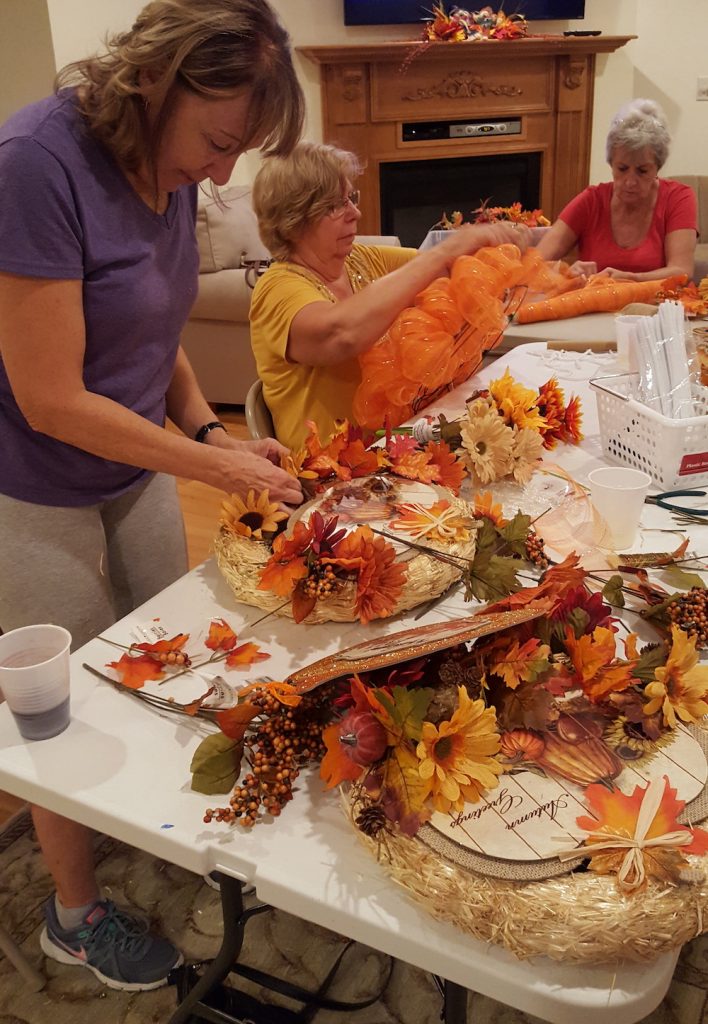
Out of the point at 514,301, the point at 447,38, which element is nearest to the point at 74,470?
the point at 514,301

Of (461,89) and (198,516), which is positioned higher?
(461,89)

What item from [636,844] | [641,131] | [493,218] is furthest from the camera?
[641,131]

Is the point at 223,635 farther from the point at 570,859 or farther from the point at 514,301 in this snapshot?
the point at 514,301

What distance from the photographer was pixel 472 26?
5453mm

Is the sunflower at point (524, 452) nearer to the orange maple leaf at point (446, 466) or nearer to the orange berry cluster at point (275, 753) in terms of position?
the orange maple leaf at point (446, 466)

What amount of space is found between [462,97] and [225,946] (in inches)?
230

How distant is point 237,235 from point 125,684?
12.1 feet

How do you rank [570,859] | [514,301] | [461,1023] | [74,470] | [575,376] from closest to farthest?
[570,859], [461,1023], [74,470], [514,301], [575,376]

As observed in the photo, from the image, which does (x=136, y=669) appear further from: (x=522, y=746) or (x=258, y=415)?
(x=258, y=415)

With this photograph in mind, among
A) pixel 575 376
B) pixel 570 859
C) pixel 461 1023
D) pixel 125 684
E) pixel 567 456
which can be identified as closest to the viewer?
pixel 570 859

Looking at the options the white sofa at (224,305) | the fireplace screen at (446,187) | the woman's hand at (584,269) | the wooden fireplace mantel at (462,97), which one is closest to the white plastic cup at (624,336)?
the woman's hand at (584,269)

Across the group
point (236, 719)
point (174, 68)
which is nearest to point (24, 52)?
point (174, 68)

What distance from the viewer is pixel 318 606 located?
39.6 inches

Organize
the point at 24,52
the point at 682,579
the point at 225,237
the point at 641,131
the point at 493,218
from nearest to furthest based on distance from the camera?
the point at 682,579 < the point at 493,218 < the point at 641,131 < the point at 24,52 < the point at 225,237
